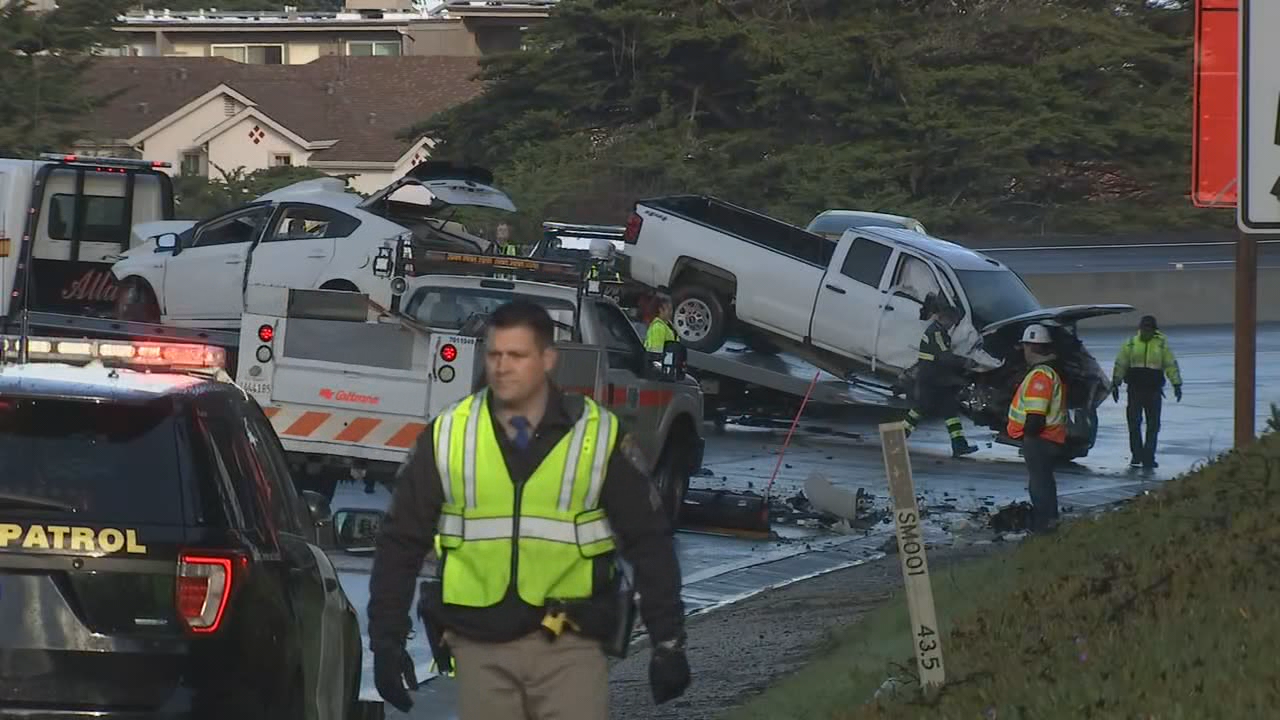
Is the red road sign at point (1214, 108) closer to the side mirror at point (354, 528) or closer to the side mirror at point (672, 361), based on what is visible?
the side mirror at point (354, 528)

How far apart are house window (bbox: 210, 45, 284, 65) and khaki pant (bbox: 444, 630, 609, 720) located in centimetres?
8745

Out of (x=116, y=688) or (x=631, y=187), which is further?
(x=631, y=187)

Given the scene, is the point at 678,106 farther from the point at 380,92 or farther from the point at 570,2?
the point at 380,92

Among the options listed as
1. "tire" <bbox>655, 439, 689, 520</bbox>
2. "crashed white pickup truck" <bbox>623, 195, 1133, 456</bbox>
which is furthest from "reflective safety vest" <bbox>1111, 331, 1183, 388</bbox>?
"tire" <bbox>655, 439, 689, 520</bbox>

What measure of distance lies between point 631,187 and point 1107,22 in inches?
503

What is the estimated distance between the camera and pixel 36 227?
20391mm

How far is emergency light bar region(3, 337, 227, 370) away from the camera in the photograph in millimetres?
6324

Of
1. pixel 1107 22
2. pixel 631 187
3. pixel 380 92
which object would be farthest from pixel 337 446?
pixel 380 92

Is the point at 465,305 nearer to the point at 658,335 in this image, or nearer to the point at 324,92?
the point at 658,335

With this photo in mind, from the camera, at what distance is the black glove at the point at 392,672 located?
5262mm

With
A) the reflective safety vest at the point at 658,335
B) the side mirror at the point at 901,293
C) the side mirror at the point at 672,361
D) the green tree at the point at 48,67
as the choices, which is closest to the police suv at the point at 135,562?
the side mirror at the point at 672,361

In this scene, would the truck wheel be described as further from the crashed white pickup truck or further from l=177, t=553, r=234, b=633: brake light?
l=177, t=553, r=234, b=633: brake light

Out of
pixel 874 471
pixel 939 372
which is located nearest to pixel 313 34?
pixel 939 372

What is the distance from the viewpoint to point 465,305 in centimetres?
1617
